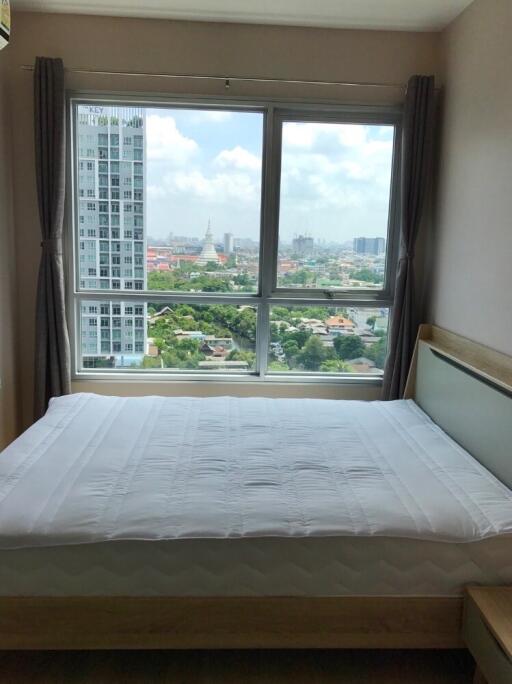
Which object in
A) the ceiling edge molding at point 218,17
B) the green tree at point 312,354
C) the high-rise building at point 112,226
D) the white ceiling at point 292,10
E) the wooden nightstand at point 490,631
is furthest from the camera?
the green tree at point 312,354

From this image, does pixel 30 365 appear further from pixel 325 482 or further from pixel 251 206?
pixel 325 482

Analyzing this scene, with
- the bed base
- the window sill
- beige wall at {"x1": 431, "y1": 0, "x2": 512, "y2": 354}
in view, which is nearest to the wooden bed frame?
the bed base

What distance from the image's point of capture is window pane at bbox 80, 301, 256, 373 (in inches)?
138

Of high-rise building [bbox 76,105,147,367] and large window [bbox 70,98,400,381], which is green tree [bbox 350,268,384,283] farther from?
high-rise building [bbox 76,105,147,367]

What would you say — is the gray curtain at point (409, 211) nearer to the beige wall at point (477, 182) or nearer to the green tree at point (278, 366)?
the beige wall at point (477, 182)

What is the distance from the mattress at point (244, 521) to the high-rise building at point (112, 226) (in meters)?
1.25

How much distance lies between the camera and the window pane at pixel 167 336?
352cm

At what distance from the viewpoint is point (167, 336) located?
354 centimetres

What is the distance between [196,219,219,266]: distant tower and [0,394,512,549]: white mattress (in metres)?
1.02

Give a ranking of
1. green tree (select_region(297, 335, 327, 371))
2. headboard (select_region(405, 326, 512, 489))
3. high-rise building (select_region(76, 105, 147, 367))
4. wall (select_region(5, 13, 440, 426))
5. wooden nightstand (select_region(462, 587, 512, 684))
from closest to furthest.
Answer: wooden nightstand (select_region(462, 587, 512, 684)) → headboard (select_region(405, 326, 512, 489)) → wall (select_region(5, 13, 440, 426)) → high-rise building (select_region(76, 105, 147, 367)) → green tree (select_region(297, 335, 327, 371))

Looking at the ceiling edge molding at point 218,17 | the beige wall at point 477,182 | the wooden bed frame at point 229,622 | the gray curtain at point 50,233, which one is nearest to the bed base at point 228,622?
the wooden bed frame at point 229,622

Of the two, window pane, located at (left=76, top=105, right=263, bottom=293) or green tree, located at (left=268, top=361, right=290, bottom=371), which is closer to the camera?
window pane, located at (left=76, top=105, right=263, bottom=293)

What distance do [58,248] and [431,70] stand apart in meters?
2.40

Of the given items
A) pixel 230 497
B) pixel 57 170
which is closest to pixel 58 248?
pixel 57 170
